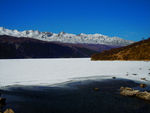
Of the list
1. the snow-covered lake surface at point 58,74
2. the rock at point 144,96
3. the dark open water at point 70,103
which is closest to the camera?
the dark open water at point 70,103

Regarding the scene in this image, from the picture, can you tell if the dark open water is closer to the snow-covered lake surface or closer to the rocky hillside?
the snow-covered lake surface

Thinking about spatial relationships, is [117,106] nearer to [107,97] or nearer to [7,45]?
[107,97]

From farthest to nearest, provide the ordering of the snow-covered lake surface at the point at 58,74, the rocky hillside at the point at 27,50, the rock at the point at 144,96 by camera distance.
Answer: the rocky hillside at the point at 27,50 < the snow-covered lake surface at the point at 58,74 < the rock at the point at 144,96

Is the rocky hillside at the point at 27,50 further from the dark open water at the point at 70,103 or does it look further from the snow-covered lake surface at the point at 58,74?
the dark open water at the point at 70,103

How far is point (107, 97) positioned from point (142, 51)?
38.8 metres

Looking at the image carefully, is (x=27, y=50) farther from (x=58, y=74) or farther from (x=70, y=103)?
(x=70, y=103)

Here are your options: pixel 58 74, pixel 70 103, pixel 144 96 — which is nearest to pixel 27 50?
pixel 58 74

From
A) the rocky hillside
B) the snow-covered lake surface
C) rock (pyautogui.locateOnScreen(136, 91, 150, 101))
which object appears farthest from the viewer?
the rocky hillside

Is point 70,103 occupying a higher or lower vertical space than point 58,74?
lower

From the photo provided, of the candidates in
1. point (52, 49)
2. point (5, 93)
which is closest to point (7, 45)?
point (52, 49)

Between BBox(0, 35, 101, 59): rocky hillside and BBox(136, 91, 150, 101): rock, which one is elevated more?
BBox(0, 35, 101, 59): rocky hillside

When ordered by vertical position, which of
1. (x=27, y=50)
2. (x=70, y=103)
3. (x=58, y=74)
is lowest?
(x=70, y=103)

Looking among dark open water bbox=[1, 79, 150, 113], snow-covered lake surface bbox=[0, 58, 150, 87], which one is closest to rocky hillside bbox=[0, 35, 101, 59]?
snow-covered lake surface bbox=[0, 58, 150, 87]

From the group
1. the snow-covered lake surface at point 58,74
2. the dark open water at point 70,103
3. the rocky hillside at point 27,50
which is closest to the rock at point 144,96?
the dark open water at point 70,103
